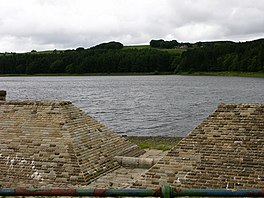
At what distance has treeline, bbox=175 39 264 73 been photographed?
118006mm

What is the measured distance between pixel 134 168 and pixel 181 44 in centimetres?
17769

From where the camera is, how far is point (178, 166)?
13.4m

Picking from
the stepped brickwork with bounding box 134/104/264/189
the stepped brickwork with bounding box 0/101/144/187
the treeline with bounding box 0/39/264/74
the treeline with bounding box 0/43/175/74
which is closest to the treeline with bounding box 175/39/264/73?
the treeline with bounding box 0/39/264/74

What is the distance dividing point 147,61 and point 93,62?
18186mm

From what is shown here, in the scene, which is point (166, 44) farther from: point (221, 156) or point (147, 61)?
point (221, 156)

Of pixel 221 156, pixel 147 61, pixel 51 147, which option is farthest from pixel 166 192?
pixel 147 61

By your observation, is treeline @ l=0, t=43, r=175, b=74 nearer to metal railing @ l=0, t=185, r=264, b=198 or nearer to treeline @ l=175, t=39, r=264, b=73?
treeline @ l=175, t=39, r=264, b=73

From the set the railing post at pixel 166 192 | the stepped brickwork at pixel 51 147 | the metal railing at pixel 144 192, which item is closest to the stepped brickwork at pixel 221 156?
the stepped brickwork at pixel 51 147

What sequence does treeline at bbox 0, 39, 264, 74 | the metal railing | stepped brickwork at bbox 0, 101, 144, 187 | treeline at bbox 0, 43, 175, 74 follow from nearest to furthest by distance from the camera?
the metal railing, stepped brickwork at bbox 0, 101, 144, 187, treeline at bbox 0, 39, 264, 74, treeline at bbox 0, 43, 175, 74

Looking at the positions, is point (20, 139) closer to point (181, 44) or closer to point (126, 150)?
point (126, 150)

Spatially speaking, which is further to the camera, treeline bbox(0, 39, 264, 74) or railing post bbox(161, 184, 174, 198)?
treeline bbox(0, 39, 264, 74)

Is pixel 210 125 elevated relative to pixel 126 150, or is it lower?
elevated

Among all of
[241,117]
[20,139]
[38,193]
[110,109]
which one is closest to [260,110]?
[241,117]

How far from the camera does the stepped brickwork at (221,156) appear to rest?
41.0ft
